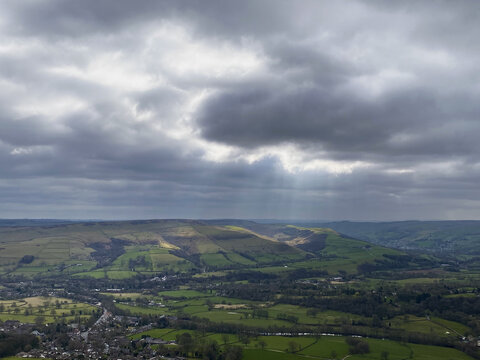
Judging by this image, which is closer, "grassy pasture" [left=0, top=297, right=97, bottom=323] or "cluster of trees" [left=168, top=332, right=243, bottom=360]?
"cluster of trees" [left=168, top=332, right=243, bottom=360]

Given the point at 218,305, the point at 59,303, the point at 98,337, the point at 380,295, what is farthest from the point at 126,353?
the point at 380,295

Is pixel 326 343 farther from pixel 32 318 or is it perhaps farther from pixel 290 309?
pixel 32 318

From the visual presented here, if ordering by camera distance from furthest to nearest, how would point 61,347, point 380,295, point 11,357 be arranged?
point 380,295 < point 61,347 < point 11,357

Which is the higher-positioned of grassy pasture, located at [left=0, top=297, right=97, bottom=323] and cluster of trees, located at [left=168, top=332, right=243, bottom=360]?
cluster of trees, located at [left=168, top=332, right=243, bottom=360]

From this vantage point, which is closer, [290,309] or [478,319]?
[478,319]

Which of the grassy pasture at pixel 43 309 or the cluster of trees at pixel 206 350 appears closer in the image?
the cluster of trees at pixel 206 350

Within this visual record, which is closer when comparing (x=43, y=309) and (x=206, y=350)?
(x=206, y=350)

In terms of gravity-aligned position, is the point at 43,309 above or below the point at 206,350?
below

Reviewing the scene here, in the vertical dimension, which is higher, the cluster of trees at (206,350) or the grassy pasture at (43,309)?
the cluster of trees at (206,350)

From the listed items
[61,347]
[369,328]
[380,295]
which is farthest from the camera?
[380,295]

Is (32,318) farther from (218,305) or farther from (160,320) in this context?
(218,305)
